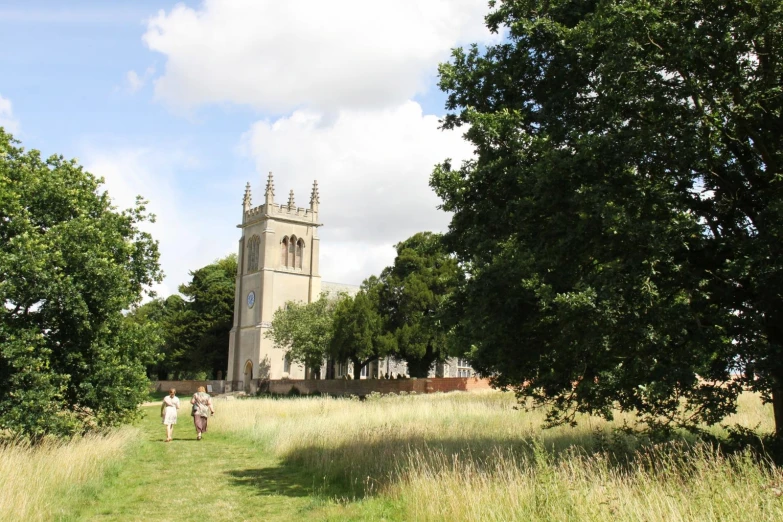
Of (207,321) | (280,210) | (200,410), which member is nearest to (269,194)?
(280,210)

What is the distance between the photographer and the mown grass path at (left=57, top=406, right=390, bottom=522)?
940cm

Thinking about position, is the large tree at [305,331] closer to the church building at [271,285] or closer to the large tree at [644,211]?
the church building at [271,285]

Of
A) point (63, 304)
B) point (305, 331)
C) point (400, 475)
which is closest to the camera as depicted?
point (400, 475)

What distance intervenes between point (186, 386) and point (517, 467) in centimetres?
5974

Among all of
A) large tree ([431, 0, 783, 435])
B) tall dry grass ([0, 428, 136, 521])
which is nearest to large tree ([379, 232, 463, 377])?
tall dry grass ([0, 428, 136, 521])

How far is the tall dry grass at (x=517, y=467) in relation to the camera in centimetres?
645

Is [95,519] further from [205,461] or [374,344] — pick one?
[374,344]

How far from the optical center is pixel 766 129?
9133 mm

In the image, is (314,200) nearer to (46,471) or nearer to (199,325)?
(199,325)

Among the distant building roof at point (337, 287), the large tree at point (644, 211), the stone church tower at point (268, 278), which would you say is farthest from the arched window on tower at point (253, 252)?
the large tree at point (644, 211)

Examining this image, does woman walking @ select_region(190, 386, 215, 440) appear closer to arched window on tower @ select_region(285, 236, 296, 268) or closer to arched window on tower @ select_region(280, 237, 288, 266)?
arched window on tower @ select_region(280, 237, 288, 266)

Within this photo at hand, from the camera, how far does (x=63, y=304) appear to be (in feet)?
44.9

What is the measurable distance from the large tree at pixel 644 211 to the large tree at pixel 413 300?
3401 cm

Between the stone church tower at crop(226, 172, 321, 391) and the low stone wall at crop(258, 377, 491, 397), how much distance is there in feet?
12.8
